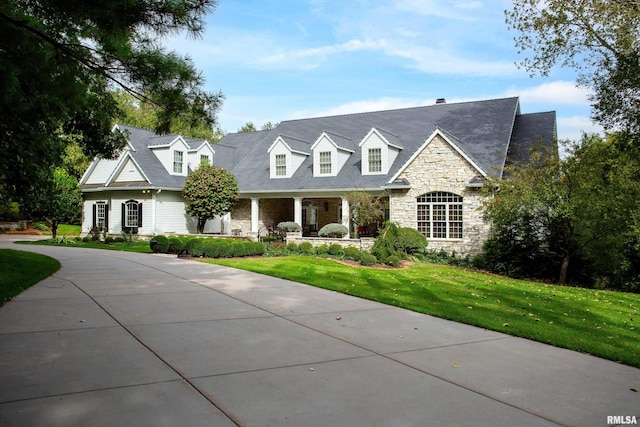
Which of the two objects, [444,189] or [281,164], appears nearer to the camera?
[444,189]

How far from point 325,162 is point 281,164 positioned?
287 centimetres

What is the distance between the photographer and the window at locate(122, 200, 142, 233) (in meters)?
26.8

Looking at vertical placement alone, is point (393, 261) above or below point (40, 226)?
below

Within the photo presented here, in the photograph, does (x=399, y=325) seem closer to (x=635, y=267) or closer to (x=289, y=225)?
(x=635, y=267)

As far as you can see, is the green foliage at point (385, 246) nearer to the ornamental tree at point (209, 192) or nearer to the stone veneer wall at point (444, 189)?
the stone veneer wall at point (444, 189)

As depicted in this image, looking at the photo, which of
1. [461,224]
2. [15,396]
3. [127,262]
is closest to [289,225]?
[461,224]

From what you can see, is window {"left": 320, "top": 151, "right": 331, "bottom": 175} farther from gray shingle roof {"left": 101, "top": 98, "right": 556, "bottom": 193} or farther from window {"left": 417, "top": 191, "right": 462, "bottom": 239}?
window {"left": 417, "top": 191, "right": 462, "bottom": 239}

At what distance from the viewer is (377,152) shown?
23984mm

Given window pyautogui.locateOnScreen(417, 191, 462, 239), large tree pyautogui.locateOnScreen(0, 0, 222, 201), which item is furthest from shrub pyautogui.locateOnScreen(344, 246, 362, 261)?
large tree pyautogui.locateOnScreen(0, 0, 222, 201)

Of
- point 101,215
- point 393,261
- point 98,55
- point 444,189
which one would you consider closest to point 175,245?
point 393,261

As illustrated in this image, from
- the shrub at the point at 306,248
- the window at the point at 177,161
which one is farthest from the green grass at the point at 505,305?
the window at the point at 177,161

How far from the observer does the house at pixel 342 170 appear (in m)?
20.6

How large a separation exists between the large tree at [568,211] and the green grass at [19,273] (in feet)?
46.8

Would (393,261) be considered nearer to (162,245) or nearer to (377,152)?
(377,152)
